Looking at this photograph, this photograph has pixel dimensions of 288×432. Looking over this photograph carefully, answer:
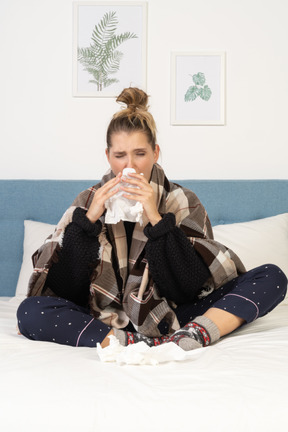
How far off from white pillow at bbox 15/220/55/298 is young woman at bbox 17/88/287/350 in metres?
0.60

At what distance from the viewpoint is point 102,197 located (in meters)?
1.66

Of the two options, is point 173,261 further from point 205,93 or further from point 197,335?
point 205,93

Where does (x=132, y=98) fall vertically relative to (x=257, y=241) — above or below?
above

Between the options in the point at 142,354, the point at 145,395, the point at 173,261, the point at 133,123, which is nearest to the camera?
the point at 145,395

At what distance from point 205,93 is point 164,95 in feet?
0.62

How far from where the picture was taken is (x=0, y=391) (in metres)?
1.12

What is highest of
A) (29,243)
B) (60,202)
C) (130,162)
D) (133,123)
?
(133,123)

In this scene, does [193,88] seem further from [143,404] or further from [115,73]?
[143,404]

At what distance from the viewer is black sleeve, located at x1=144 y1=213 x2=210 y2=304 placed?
162 centimetres

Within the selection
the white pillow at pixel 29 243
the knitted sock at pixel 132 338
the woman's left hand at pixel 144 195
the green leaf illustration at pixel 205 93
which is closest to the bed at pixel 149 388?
the knitted sock at pixel 132 338

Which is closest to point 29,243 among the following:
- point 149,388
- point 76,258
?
point 76,258

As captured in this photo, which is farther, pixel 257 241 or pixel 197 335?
pixel 257 241

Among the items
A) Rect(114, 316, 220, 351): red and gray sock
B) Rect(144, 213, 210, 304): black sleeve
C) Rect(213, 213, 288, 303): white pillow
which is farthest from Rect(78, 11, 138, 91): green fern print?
Rect(114, 316, 220, 351): red and gray sock

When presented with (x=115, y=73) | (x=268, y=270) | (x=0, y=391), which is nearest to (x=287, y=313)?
(x=268, y=270)
